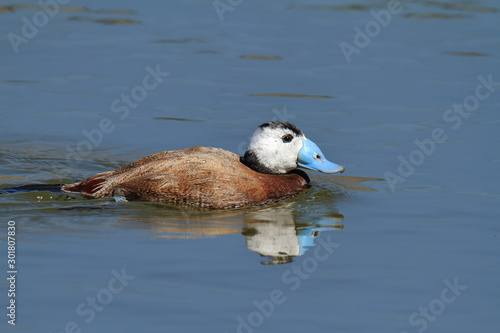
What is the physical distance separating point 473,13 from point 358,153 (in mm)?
7841

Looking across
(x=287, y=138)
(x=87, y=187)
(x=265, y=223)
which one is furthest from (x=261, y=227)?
(x=87, y=187)

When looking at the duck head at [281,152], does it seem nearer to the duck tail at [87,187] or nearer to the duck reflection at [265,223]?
the duck reflection at [265,223]

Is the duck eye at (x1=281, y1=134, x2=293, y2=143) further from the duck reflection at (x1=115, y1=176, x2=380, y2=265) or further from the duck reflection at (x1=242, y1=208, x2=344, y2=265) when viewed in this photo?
the duck reflection at (x1=242, y1=208, x2=344, y2=265)

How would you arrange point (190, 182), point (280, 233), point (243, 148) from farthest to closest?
point (243, 148) → point (190, 182) → point (280, 233)

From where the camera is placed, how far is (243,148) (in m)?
11.6

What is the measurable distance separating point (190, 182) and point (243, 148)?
106 inches

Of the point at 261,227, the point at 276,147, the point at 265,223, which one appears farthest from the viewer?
the point at 276,147

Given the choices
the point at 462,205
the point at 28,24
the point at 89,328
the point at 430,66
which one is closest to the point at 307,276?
the point at 89,328

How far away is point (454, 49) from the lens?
1565 cm

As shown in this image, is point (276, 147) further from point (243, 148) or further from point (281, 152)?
point (243, 148)

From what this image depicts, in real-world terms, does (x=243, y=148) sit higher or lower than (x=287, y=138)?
higher

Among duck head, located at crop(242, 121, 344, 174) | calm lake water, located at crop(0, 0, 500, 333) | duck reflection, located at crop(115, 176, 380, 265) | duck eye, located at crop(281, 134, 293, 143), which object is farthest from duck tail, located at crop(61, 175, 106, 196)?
duck eye, located at crop(281, 134, 293, 143)

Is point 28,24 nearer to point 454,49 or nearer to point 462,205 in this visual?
point 454,49

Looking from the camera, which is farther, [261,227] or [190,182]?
[190,182]
